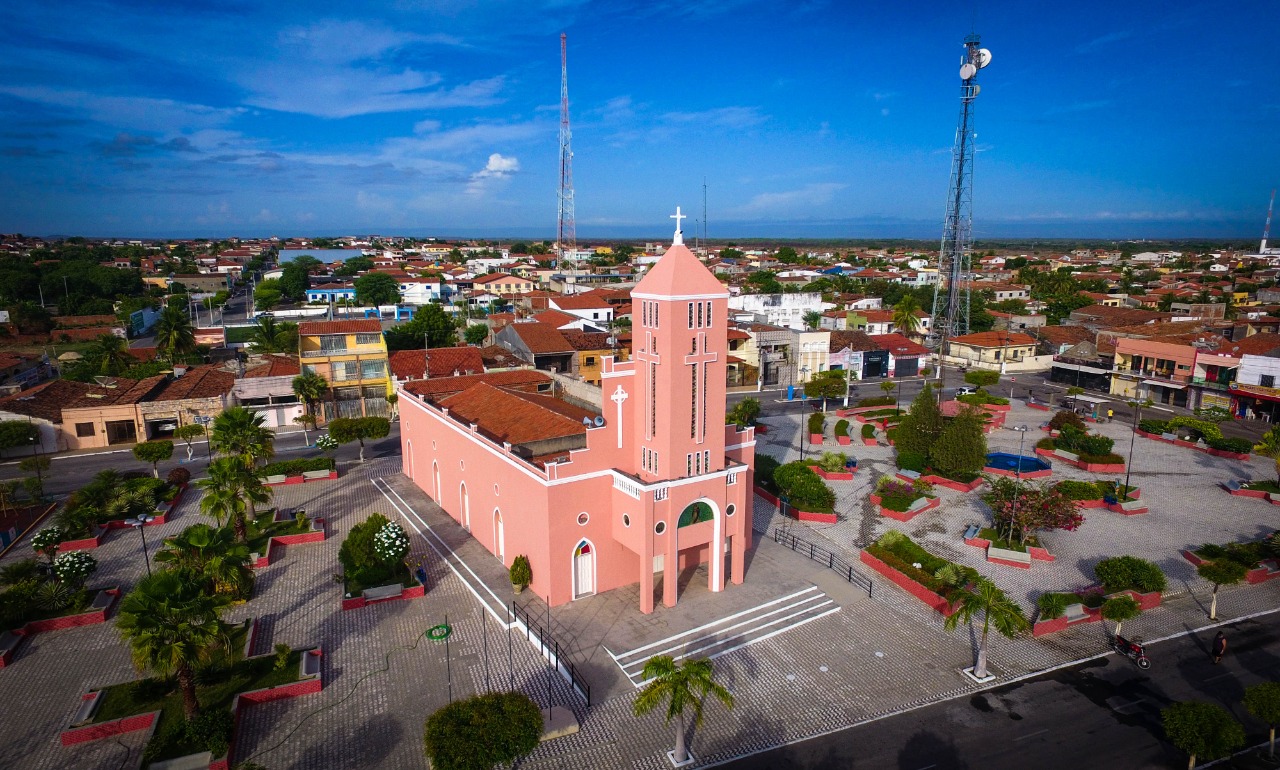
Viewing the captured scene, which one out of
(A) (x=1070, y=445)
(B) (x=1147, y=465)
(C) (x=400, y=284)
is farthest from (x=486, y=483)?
(C) (x=400, y=284)

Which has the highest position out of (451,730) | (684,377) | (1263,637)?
(684,377)

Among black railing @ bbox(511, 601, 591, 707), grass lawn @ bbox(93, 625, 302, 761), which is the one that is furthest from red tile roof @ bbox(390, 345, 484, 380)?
grass lawn @ bbox(93, 625, 302, 761)

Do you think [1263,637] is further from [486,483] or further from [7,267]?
[7,267]

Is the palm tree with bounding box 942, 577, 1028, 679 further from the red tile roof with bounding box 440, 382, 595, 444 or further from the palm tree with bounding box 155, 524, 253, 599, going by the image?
the palm tree with bounding box 155, 524, 253, 599

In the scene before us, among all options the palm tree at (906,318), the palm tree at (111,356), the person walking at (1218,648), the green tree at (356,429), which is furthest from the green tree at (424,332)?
the person walking at (1218,648)

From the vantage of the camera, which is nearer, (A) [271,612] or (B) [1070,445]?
(A) [271,612]

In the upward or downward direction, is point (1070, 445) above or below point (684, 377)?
below

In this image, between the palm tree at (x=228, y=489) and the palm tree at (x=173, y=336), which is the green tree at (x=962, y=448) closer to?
the palm tree at (x=228, y=489)

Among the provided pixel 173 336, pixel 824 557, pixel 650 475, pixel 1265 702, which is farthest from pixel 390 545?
pixel 173 336
